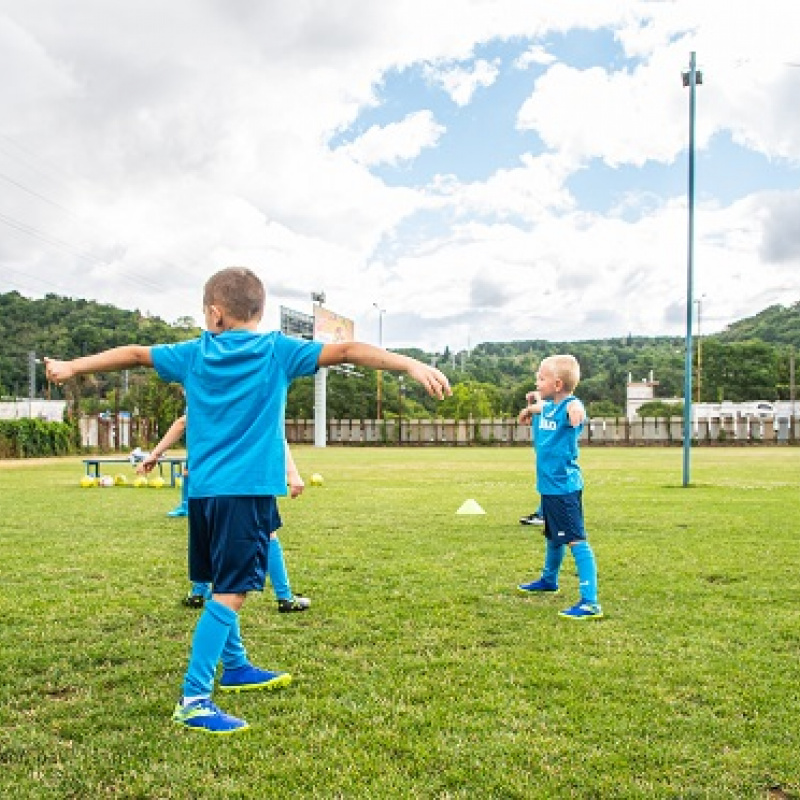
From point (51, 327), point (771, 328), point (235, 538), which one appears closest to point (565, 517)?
point (235, 538)

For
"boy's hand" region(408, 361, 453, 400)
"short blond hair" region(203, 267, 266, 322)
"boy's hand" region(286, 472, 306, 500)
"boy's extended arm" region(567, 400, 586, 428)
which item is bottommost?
"boy's hand" region(286, 472, 306, 500)

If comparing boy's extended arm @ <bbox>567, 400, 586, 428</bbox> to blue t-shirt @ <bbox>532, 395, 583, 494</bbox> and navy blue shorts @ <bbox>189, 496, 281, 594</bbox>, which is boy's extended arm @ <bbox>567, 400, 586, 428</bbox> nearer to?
blue t-shirt @ <bbox>532, 395, 583, 494</bbox>

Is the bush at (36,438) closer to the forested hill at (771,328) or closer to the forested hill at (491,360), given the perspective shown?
the forested hill at (491,360)

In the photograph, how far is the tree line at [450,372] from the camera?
214 feet

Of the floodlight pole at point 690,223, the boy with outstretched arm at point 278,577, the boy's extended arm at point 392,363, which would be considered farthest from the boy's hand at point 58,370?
the floodlight pole at point 690,223

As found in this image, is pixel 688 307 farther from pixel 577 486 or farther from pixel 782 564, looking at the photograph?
pixel 577 486

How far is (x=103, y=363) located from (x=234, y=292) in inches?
26.5

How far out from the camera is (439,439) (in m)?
67.2

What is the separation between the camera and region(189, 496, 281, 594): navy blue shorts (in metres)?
3.64

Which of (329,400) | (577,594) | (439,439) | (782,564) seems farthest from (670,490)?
(329,400)

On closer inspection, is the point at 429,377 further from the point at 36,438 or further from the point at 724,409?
the point at 724,409

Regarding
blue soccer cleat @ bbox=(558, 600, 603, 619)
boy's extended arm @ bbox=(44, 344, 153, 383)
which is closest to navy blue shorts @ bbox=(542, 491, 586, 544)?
blue soccer cleat @ bbox=(558, 600, 603, 619)

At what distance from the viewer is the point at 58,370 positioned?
12.4ft

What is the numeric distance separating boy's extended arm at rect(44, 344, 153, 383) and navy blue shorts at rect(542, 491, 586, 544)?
325 cm
